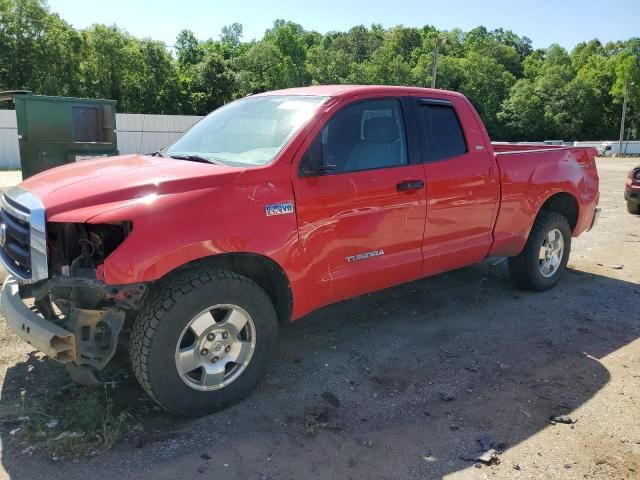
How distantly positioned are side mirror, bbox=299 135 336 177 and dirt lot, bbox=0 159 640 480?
58.1 inches

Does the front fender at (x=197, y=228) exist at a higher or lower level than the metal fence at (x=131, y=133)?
lower

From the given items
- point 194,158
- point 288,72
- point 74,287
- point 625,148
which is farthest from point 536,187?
point 288,72

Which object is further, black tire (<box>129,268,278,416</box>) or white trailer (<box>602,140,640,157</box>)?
white trailer (<box>602,140,640,157</box>)

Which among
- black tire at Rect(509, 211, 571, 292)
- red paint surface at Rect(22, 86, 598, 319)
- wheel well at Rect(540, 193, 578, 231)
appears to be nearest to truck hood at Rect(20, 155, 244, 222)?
red paint surface at Rect(22, 86, 598, 319)

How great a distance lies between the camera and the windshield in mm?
3791

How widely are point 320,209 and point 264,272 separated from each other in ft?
1.85

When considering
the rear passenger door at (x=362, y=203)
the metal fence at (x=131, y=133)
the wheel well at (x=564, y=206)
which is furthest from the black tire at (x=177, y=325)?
the metal fence at (x=131, y=133)

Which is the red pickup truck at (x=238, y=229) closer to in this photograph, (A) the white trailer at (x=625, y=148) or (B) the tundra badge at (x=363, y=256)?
(B) the tundra badge at (x=363, y=256)

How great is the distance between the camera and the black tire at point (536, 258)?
5680 millimetres

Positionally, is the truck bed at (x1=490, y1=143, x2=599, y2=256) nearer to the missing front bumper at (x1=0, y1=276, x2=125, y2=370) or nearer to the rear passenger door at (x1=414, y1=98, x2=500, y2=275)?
the rear passenger door at (x1=414, y1=98, x2=500, y2=275)

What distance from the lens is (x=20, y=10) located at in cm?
3478

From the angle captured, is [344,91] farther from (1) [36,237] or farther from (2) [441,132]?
(1) [36,237]

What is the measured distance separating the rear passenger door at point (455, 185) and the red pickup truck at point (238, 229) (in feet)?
0.05

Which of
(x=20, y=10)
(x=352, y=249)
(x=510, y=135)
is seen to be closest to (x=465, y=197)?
(x=352, y=249)
